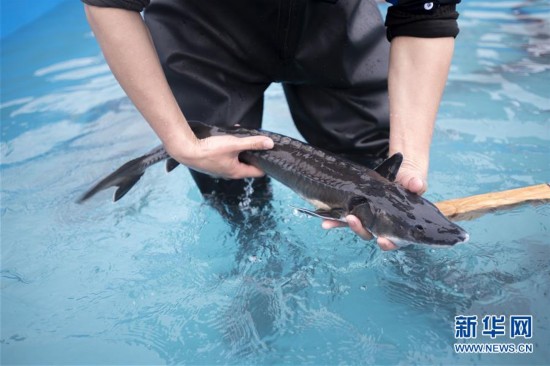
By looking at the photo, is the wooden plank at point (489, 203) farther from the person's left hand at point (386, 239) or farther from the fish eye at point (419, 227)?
the fish eye at point (419, 227)

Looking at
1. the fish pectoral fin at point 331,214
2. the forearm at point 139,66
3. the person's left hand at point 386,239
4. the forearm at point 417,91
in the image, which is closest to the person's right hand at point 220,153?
the forearm at point 139,66

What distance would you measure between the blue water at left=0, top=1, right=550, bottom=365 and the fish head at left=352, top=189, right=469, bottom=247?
0.59 meters

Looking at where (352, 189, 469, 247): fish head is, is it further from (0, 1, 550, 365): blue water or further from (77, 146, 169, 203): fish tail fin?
(77, 146, 169, 203): fish tail fin

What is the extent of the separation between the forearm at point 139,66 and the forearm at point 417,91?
92 centimetres

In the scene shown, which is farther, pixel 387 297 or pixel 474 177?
pixel 474 177

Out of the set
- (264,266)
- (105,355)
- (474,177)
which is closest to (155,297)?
(105,355)

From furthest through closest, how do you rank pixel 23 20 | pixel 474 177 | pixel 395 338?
pixel 23 20 → pixel 474 177 → pixel 395 338

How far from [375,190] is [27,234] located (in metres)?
2.25

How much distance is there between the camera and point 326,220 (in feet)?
6.15

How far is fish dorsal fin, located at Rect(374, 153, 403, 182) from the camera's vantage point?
1.86 m

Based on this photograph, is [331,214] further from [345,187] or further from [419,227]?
[419,227]

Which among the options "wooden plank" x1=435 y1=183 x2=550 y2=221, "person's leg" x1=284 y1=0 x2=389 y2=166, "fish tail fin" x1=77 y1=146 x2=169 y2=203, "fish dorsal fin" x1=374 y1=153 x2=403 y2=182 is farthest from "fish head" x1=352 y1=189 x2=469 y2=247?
"fish tail fin" x1=77 y1=146 x2=169 y2=203

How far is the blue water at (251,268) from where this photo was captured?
6.75ft

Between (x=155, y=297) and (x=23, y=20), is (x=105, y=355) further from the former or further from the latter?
(x=23, y=20)
